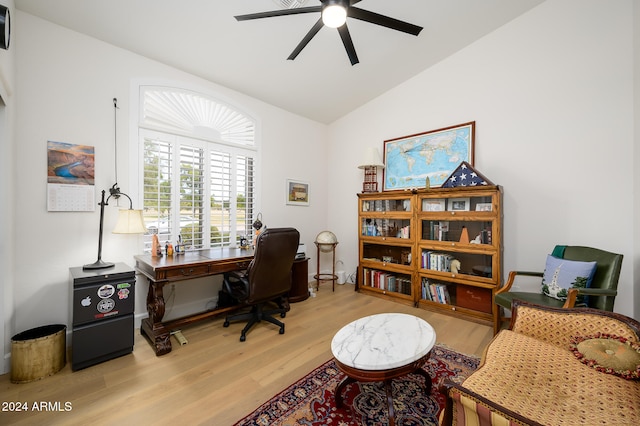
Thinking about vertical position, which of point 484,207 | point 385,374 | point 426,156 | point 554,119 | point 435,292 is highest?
point 554,119

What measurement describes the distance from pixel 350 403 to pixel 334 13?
8.87ft

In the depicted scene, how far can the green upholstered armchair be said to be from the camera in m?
2.00

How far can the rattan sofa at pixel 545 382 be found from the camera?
3.22 ft

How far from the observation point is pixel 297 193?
4.48 metres

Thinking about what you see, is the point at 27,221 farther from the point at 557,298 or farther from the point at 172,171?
the point at 557,298

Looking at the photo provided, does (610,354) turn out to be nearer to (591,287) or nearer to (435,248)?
(591,287)

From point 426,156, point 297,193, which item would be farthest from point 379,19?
point 297,193

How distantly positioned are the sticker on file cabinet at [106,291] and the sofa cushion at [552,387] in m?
2.70

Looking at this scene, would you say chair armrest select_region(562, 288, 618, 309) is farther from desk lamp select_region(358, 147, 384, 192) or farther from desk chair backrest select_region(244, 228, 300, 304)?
desk lamp select_region(358, 147, 384, 192)

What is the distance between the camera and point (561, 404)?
1.11 metres

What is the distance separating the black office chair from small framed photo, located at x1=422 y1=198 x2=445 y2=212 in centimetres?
194

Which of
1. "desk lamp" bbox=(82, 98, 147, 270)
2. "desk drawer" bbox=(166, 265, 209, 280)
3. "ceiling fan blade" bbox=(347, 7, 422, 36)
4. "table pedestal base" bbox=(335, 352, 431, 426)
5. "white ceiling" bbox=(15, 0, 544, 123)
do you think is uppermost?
"white ceiling" bbox=(15, 0, 544, 123)

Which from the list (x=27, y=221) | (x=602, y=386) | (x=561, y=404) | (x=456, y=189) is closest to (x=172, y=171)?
(x=27, y=221)

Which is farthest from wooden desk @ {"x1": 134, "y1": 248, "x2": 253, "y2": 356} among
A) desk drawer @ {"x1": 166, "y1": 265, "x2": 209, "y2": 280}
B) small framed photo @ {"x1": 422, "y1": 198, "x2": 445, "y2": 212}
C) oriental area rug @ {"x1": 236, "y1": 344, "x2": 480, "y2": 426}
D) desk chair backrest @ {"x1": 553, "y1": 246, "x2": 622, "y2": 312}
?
desk chair backrest @ {"x1": 553, "y1": 246, "x2": 622, "y2": 312}
